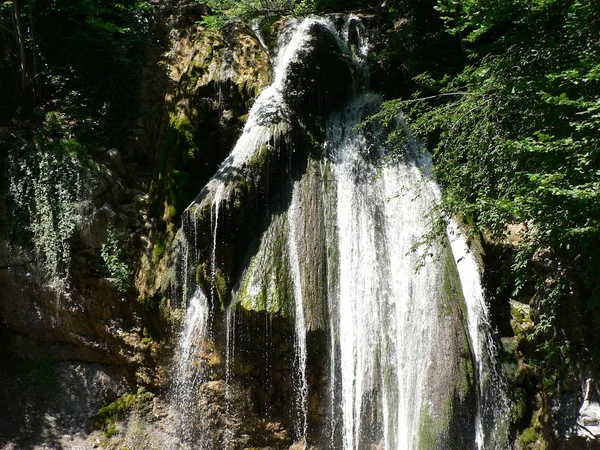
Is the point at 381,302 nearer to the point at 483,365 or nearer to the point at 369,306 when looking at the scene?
the point at 369,306

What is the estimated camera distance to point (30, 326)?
7801mm

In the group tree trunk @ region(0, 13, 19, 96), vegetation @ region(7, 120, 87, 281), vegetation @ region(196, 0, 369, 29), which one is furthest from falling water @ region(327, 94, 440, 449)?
tree trunk @ region(0, 13, 19, 96)

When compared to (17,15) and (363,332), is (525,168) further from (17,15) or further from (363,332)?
(17,15)

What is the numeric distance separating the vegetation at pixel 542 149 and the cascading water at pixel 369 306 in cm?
74

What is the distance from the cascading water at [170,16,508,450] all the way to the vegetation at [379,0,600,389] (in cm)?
74

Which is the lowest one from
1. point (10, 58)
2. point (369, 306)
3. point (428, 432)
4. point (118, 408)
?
point (428, 432)

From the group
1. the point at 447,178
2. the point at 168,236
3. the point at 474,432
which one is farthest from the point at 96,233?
the point at 474,432

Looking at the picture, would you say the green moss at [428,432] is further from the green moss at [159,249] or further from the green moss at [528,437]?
the green moss at [159,249]

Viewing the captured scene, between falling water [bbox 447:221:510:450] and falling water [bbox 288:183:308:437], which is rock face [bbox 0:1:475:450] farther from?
falling water [bbox 447:221:510:450]

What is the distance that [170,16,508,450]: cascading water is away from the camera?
6094 mm

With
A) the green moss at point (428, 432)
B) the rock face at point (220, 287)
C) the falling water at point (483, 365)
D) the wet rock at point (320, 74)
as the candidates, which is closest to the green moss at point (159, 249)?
the rock face at point (220, 287)

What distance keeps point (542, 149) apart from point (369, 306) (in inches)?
119

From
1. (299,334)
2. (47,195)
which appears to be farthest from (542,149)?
(47,195)

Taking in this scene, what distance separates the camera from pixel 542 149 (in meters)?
4.41
